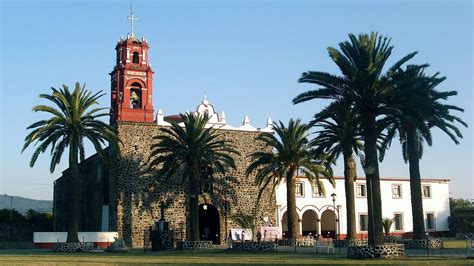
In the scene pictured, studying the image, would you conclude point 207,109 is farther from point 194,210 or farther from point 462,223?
point 462,223

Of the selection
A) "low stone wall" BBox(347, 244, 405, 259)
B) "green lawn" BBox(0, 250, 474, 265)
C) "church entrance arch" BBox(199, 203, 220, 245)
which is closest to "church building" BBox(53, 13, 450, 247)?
"church entrance arch" BBox(199, 203, 220, 245)

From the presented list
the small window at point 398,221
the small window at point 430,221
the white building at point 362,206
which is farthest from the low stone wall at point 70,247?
the small window at point 430,221

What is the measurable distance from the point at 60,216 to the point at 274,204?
77.9 feet

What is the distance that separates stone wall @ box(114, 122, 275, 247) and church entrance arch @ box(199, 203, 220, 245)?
94cm

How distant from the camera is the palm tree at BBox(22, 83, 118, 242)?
1480 inches

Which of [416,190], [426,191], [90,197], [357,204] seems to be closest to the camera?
[416,190]

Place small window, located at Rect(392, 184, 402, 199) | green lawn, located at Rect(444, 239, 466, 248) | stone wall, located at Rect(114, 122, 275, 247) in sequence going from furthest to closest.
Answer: small window, located at Rect(392, 184, 402, 199) < stone wall, located at Rect(114, 122, 275, 247) < green lawn, located at Rect(444, 239, 466, 248)

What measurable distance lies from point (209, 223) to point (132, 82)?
1395 centimetres

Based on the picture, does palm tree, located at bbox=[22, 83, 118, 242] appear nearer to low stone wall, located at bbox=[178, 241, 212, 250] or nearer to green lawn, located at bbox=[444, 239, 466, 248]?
low stone wall, located at bbox=[178, 241, 212, 250]

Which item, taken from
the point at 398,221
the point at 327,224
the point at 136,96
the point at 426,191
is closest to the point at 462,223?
the point at 426,191

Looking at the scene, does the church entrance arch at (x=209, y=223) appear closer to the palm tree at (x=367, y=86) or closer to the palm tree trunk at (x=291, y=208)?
the palm tree trunk at (x=291, y=208)

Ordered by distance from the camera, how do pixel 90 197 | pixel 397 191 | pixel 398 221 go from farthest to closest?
pixel 397 191, pixel 398 221, pixel 90 197

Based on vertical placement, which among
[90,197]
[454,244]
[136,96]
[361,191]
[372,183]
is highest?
[136,96]

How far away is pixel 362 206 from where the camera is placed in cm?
5669
